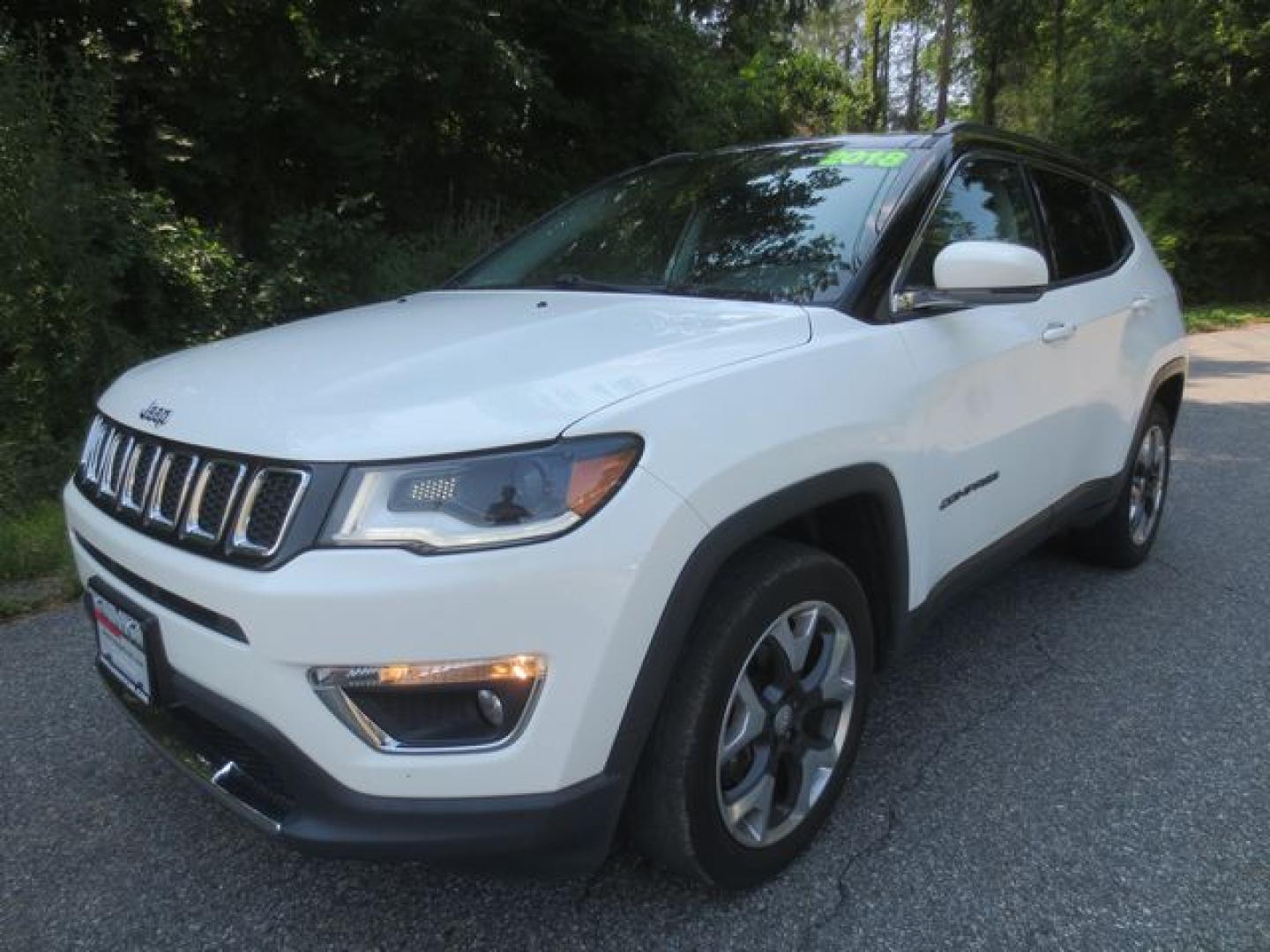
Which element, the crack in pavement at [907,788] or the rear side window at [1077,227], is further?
the rear side window at [1077,227]

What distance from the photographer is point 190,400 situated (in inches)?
78.4

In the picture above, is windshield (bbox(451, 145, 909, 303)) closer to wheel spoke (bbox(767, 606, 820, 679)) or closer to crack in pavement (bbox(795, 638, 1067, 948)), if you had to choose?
wheel spoke (bbox(767, 606, 820, 679))

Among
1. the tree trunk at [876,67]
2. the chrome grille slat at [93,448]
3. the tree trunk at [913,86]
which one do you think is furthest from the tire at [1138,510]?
the tree trunk at [913,86]

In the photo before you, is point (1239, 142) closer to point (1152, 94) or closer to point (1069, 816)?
point (1152, 94)

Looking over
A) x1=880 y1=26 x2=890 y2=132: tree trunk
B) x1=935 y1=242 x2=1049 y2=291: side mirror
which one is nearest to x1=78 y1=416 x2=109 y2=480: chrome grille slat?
x1=935 y1=242 x2=1049 y2=291: side mirror

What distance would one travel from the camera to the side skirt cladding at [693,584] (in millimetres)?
1718

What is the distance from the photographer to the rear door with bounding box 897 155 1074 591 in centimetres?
246

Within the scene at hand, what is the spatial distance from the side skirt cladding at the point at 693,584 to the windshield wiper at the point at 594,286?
0.80 metres

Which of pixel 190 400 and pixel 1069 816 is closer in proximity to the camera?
pixel 190 400

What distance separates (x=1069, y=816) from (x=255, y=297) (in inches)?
263

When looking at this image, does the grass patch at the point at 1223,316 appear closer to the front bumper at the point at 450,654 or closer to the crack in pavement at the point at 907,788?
the crack in pavement at the point at 907,788

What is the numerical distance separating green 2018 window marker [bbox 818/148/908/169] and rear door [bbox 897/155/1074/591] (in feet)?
0.55

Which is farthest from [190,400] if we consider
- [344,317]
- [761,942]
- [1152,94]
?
[1152,94]

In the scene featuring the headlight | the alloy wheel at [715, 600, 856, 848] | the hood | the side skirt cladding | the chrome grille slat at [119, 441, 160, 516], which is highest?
the hood
